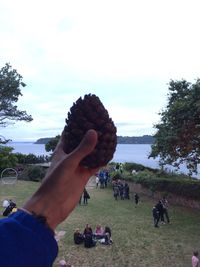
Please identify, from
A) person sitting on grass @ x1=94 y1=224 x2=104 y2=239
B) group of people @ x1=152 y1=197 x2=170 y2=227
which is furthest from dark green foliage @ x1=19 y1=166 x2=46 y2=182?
person sitting on grass @ x1=94 y1=224 x2=104 y2=239

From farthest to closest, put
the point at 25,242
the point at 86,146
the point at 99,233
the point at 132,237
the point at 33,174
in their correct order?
the point at 33,174 < the point at 132,237 < the point at 99,233 < the point at 86,146 < the point at 25,242

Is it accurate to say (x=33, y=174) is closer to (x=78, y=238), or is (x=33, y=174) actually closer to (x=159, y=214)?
(x=159, y=214)

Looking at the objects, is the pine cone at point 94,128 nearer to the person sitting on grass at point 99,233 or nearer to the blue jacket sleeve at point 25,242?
the blue jacket sleeve at point 25,242

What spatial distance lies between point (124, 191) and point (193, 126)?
880 centimetres

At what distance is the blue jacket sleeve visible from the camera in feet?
4.35

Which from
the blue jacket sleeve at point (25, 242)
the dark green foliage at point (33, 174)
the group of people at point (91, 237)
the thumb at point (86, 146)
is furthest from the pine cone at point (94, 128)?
the dark green foliage at point (33, 174)

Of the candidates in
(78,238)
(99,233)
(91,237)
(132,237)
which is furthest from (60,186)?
(132,237)

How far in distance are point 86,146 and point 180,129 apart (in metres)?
26.2

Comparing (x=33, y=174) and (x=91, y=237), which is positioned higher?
(x=33, y=174)

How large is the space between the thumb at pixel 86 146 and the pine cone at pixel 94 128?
0.04m

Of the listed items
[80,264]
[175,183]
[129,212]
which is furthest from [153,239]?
[175,183]

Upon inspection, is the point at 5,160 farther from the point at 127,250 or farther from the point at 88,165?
the point at 88,165

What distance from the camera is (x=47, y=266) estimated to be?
141 centimetres

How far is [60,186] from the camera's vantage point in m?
1.54
